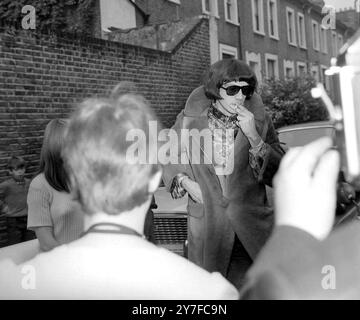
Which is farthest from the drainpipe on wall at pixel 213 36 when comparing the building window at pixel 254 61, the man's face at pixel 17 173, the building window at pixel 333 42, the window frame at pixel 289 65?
the man's face at pixel 17 173

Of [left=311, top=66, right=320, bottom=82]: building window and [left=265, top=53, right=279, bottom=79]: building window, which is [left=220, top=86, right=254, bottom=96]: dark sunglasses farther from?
[left=265, top=53, right=279, bottom=79]: building window

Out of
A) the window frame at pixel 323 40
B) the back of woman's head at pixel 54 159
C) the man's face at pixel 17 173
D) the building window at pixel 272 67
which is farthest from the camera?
the man's face at pixel 17 173

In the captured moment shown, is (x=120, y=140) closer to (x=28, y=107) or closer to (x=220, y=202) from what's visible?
(x=220, y=202)

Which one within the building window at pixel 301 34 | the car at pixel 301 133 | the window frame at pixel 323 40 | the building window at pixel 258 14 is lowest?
the car at pixel 301 133

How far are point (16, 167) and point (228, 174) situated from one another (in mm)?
1235

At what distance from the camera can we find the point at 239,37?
6.44 feet

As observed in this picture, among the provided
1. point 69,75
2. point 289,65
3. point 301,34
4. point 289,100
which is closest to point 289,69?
point 289,65

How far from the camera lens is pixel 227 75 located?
1.54 m

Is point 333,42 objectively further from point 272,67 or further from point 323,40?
point 272,67

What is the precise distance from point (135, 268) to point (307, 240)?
271 mm

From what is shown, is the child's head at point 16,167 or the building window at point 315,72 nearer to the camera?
the building window at point 315,72

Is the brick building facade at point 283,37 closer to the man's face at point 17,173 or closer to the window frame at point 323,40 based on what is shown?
the window frame at point 323,40

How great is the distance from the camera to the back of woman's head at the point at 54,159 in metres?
1.56
